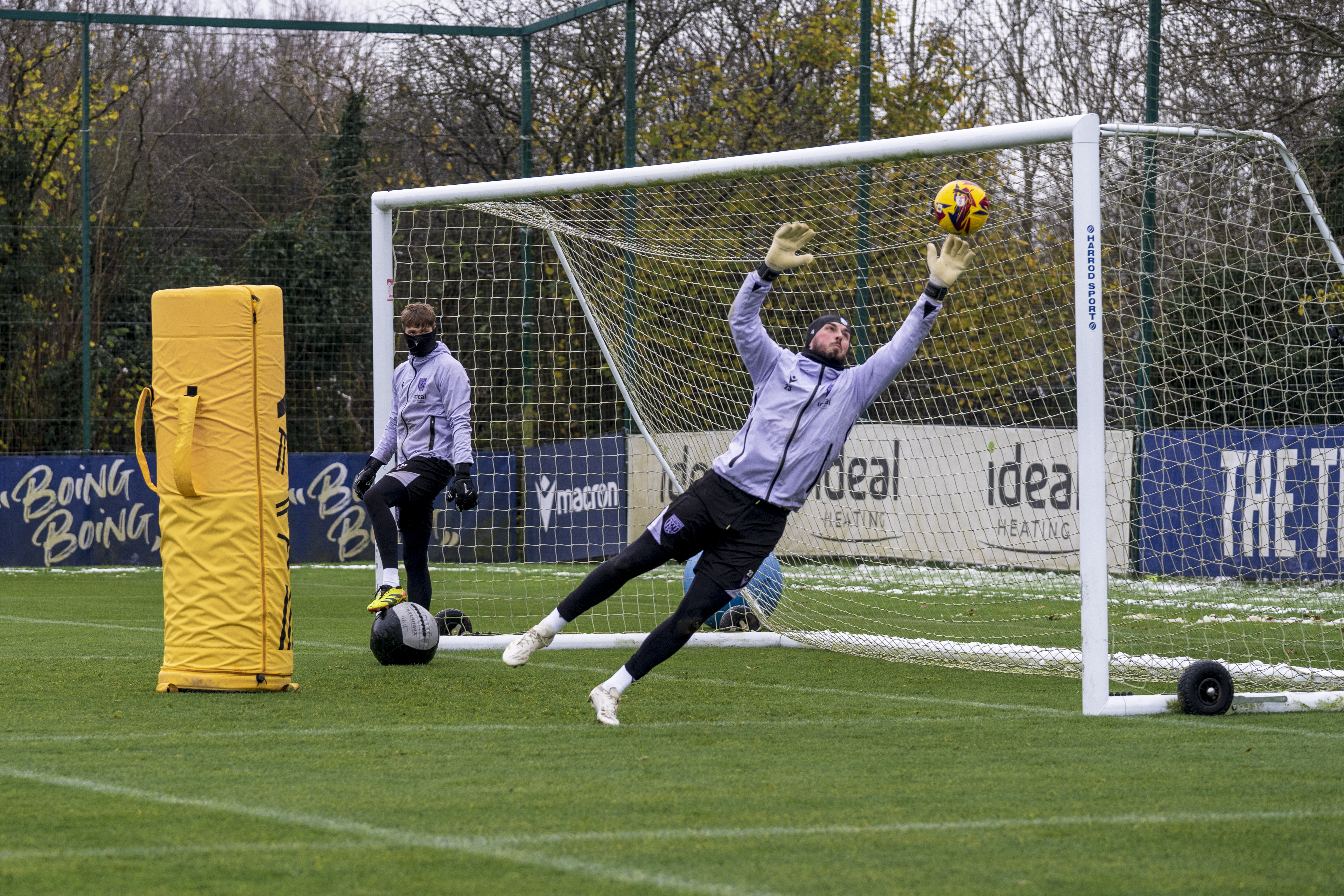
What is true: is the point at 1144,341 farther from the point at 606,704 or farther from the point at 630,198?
the point at 606,704

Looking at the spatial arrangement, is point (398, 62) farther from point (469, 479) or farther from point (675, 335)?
point (469, 479)

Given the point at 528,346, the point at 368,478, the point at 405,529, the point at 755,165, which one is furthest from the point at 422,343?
the point at 528,346

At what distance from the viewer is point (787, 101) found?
75.4 ft

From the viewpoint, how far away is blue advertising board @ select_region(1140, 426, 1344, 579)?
10891mm

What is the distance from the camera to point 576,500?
15.1m

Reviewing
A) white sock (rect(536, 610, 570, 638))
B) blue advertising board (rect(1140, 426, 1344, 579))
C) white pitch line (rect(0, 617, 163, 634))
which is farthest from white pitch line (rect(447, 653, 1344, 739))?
blue advertising board (rect(1140, 426, 1344, 579))

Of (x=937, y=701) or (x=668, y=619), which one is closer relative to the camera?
(x=668, y=619)

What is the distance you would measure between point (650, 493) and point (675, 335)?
4.49 m

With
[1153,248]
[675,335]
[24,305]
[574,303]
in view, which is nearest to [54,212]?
[24,305]

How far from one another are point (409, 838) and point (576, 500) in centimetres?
1087

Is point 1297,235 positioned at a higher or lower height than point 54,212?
lower

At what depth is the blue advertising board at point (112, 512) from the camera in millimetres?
17469

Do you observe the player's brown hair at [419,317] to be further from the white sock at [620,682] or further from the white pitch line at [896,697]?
the white sock at [620,682]

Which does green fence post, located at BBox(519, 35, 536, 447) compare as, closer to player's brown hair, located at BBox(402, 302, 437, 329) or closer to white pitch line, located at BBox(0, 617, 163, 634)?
white pitch line, located at BBox(0, 617, 163, 634)
